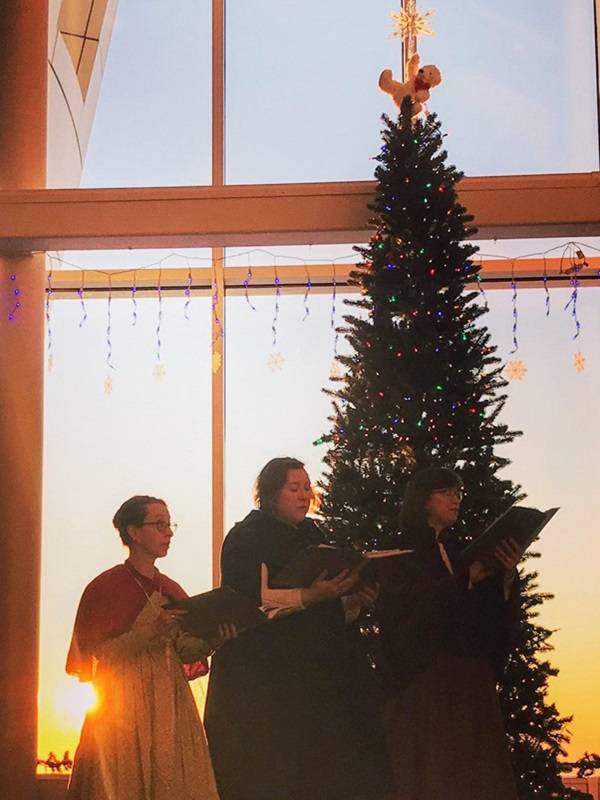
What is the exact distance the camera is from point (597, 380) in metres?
6.40

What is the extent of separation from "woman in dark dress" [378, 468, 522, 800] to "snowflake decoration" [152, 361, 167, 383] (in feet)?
9.43

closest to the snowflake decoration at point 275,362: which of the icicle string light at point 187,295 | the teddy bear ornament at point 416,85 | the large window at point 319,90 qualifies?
the icicle string light at point 187,295

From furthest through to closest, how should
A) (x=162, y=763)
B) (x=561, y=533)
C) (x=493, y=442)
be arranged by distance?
(x=561, y=533)
(x=493, y=442)
(x=162, y=763)

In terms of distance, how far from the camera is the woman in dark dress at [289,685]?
12.4 ft

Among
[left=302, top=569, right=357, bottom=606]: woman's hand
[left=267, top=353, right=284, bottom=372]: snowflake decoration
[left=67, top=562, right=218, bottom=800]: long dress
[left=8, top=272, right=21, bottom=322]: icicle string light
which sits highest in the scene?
[left=8, top=272, right=21, bottom=322]: icicle string light

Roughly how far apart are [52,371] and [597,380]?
3008 millimetres

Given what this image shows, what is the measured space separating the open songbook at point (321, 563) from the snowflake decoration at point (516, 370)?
2.83m

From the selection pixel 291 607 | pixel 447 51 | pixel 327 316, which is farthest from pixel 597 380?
pixel 291 607

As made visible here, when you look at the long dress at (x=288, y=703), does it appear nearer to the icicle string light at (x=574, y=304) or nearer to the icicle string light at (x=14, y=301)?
the icicle string light at (x=14, y=301)

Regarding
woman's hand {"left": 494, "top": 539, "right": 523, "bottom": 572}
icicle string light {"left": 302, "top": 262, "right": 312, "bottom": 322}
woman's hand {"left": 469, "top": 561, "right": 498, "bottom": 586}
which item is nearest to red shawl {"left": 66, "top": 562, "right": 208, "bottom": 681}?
woman's hand {"left": 469, "top": 561, "right": 498, "bottom": 586}

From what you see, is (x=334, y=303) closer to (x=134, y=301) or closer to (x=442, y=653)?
(x=134, y=301)

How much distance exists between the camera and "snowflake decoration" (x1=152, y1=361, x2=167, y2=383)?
6.49 m

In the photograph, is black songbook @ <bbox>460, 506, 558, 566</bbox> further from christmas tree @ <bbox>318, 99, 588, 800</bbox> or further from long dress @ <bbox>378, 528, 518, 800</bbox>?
christmas tree @ <bbox>318, 99, 588, 800</bbox>

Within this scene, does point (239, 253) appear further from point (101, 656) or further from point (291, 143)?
point (101, 656)
